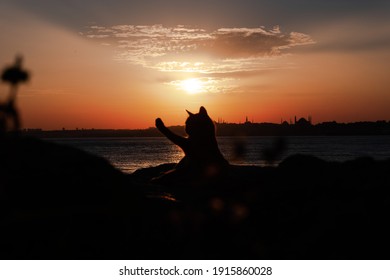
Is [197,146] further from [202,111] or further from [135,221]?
[135,221]

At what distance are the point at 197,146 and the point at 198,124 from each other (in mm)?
574

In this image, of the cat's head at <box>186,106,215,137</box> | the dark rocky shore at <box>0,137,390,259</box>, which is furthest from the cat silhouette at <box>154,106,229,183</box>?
the dark rocky shore at <box>0,137,390,259</box>

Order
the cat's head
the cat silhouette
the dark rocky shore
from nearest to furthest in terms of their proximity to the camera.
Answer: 1. the dark rocky shore
2. the cat silhouette
3. the cat's head

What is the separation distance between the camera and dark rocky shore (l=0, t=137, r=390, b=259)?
4590 mm

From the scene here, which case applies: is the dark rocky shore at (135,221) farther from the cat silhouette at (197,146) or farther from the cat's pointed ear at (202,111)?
the cat's pointed ear at (202,111)

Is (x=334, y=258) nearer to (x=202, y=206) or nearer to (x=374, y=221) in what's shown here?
(x=374, y=221)

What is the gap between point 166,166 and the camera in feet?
51.5

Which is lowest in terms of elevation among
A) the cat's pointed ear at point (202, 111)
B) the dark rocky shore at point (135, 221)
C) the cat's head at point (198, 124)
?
the dark rocky shore at point (135, 221)

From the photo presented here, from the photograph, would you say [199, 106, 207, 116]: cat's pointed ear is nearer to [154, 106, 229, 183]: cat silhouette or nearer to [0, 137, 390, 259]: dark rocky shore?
[154, 106, 229, 183]: cat silhouette

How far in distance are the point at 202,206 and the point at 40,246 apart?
303cm

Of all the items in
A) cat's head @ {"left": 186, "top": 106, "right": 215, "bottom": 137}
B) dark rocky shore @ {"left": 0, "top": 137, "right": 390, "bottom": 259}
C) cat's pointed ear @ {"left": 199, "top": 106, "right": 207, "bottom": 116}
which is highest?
cat's pointed ear @ {"left": 199, "top": 106, "right": 207, "bottom": 116}

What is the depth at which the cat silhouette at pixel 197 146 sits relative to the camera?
1164cm

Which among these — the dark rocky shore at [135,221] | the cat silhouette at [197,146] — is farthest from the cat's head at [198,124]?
the dark rocky shore at [135,221]
